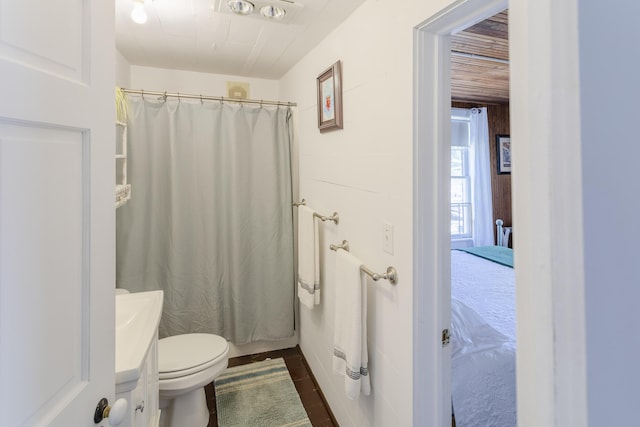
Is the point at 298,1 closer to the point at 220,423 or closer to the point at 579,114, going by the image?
the point at 579,114

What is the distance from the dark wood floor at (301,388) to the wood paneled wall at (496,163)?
3127 millimetres

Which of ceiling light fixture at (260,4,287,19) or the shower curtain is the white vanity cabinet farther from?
ceiling light fixture at (260,4,287,19)

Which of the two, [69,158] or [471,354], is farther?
[471,354]

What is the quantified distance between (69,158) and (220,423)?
69.5 inches

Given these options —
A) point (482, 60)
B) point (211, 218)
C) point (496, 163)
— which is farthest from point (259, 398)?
point (496, 163)

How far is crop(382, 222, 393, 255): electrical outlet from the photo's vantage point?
4.11ft

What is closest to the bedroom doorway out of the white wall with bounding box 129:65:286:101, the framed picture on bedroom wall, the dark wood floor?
the dark wood floor

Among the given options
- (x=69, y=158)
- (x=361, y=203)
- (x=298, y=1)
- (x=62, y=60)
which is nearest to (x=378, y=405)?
(x=361, y=203)

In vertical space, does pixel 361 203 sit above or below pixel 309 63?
below

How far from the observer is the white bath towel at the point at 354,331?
54.1 inches

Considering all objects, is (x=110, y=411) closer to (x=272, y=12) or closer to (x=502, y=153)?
(x=272, y=12)

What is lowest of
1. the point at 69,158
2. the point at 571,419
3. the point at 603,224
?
the point at 571,419

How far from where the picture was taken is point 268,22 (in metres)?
1.68

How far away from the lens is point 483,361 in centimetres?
154
